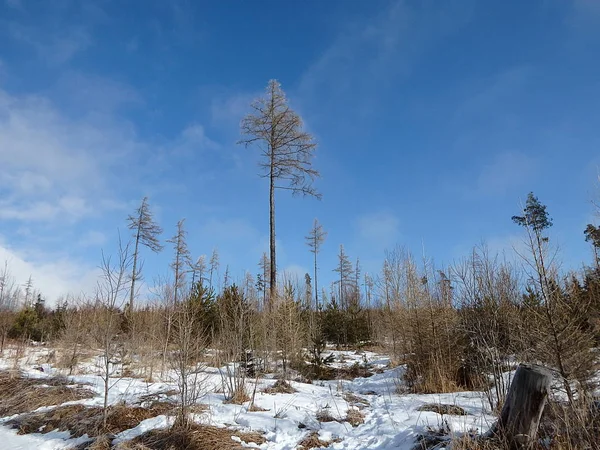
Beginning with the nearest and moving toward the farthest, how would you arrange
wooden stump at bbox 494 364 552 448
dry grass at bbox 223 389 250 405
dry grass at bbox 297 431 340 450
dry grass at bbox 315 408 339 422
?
wooden stump at bbox 494 364 552 448
dry grass at bbox 297 431 340 450
dry grass at bbox 315 408 339 422
dry grass at bbox 223 389 250 405

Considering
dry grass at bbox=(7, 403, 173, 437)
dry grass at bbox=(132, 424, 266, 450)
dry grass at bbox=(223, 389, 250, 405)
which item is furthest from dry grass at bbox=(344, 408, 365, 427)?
dry grass at bbox=(7, 403, 173, 437)

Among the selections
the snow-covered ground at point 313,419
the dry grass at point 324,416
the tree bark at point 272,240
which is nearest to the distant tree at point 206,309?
the tree bark at point 272,240

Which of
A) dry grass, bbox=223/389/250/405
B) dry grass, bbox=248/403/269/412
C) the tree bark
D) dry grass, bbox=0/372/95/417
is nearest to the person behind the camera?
dry grass, bbox=248/403/269/412

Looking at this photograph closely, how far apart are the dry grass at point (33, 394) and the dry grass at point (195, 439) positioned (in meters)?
3.70

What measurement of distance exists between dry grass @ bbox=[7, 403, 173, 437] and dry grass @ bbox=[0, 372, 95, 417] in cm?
78

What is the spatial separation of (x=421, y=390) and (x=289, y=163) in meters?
10.6

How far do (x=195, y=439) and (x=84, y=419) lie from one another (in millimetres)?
2560

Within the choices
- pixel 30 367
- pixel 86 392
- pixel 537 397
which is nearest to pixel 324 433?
pixel 537 397

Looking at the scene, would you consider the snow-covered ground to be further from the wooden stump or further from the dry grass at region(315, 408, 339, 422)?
the wooden stump

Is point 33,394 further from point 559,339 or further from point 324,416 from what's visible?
point 559,339

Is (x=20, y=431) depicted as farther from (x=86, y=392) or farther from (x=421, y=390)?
(x=421, y=390)

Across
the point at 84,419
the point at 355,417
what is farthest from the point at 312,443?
the point at 84,419

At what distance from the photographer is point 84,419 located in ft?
22.0

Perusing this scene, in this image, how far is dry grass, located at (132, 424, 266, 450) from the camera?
5.47 meters
